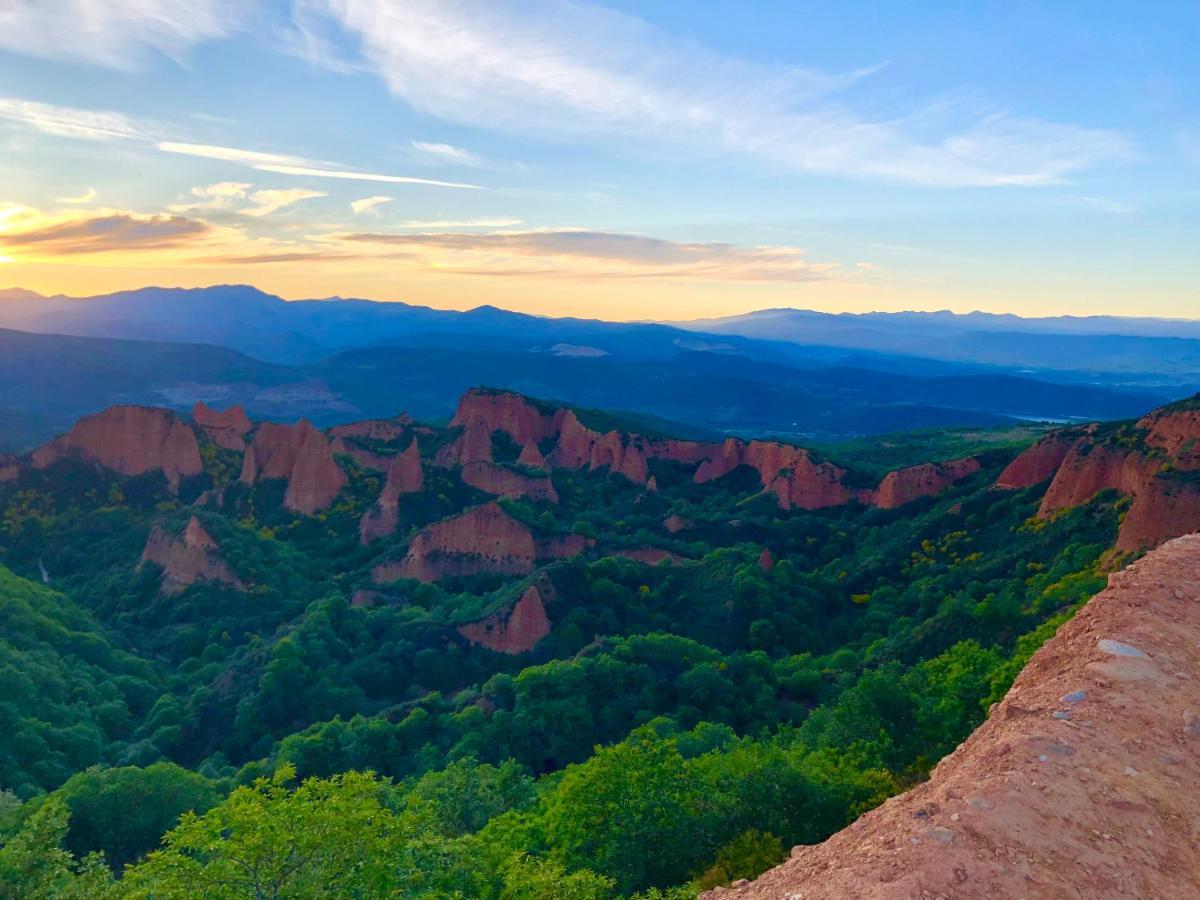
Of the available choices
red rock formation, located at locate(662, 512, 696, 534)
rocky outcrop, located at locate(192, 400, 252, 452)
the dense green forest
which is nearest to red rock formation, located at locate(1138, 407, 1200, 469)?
the dense green forest

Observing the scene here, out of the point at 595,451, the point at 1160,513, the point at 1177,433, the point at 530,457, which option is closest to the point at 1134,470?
the point at 1177,433

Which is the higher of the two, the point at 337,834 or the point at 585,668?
the point at 337,834

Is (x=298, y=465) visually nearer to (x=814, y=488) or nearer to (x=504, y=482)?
(x=504, y=482)

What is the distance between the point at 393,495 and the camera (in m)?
66.6

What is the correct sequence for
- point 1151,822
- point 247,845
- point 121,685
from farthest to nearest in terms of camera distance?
point 121,685 → point 247,845 → point 1151,822

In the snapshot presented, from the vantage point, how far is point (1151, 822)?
8711mm

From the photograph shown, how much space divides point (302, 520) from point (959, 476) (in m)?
55.6

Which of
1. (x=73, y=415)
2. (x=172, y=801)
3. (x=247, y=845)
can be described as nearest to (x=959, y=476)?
(x=172, y=801)

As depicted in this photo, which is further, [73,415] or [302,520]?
[73,415]

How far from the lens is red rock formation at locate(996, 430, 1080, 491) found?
5475cm

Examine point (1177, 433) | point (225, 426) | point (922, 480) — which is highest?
point (1177, 433)

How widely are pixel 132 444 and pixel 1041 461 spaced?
75.9 m

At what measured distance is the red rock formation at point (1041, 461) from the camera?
180 feet

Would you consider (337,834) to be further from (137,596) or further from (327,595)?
(137,596)
